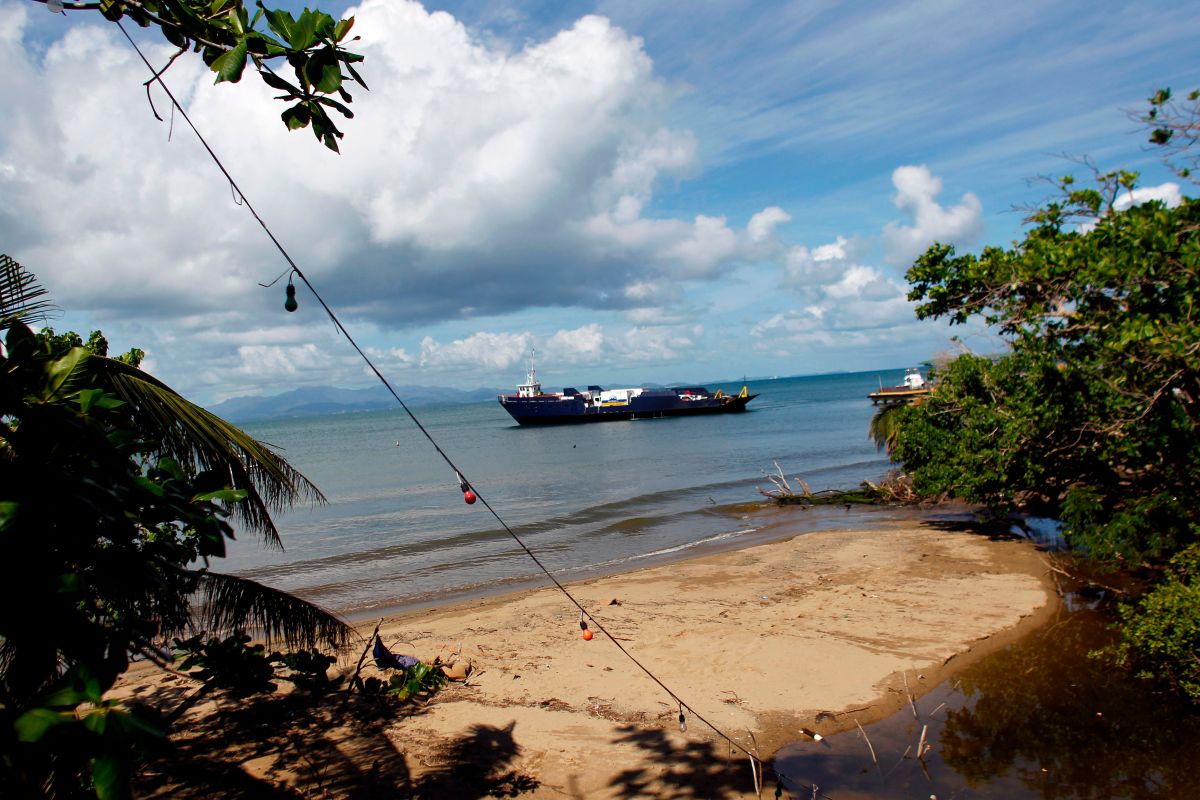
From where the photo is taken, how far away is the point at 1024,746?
21.4ft

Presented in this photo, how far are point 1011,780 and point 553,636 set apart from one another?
554cm

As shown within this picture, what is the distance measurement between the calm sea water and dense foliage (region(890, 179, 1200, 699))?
6.94 meters


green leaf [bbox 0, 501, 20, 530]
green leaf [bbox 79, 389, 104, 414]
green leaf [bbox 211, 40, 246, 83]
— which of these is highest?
green leaf [bbox 211, 40, 246, 83]

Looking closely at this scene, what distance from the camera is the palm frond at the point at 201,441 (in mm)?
4820

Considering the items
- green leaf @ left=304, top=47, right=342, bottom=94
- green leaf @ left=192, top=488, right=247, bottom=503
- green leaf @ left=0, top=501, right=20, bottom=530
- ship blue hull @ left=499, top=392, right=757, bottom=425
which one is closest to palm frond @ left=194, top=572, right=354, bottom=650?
green leaf @ left=192, top=488, right=247, bottom=503

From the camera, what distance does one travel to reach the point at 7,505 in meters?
2.07

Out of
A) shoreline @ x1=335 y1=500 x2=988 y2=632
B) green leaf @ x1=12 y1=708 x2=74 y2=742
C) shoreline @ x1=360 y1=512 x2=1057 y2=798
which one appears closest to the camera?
green leaf @ x1=12 y1=708 x2=74 y2=742

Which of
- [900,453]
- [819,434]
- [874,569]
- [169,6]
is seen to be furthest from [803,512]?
[819,434]

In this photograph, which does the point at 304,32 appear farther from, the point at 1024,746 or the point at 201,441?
the point at 1024,746

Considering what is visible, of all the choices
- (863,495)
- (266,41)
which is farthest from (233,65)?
(863,495)

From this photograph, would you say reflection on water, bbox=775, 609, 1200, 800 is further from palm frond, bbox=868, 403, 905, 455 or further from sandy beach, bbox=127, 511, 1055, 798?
palm frond, bbox=868, 403, 905, 455

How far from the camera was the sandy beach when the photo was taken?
20.2 feet

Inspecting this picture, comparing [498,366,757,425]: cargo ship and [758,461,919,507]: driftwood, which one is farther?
[498,366,757,425]: cargo ship

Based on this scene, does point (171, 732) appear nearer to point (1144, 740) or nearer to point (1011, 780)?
point (1011, 780)
